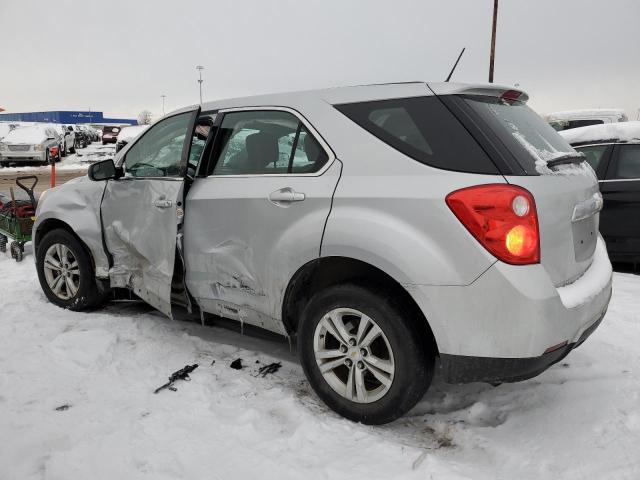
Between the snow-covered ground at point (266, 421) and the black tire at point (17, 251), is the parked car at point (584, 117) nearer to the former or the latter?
the snow-covered ground at point (266, 421)

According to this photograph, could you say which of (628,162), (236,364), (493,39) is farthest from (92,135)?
(236,364)

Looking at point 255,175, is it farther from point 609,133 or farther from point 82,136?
point 82,136

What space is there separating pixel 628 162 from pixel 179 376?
547cm

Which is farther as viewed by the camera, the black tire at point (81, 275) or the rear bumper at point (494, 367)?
the black tire at point (81, 275)

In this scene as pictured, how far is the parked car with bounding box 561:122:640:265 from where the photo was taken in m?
5.77

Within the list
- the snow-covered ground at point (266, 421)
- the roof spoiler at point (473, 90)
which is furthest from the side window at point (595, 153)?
the roof spoiler at point (473, 90)

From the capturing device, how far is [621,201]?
584cm

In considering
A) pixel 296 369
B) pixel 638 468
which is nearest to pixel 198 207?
pixel 296 369

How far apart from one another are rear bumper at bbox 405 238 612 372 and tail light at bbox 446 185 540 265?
2.5 inches

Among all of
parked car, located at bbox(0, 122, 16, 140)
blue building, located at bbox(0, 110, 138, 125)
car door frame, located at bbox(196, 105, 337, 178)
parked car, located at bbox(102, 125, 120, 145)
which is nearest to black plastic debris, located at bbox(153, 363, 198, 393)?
car door frame, located at bbox(196, 105, 337, 178)

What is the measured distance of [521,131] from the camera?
263cm

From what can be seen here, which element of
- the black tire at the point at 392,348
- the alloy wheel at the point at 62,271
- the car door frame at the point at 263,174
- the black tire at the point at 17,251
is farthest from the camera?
the black tire at the point at 17,251

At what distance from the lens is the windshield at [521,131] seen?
2.45 meters

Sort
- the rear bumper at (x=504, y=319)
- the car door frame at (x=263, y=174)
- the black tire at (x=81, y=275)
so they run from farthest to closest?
the black tire at (x=81, y=275) < the car door frame at (x=263, y=174) < the rear bumper at (x=504, y=319)
